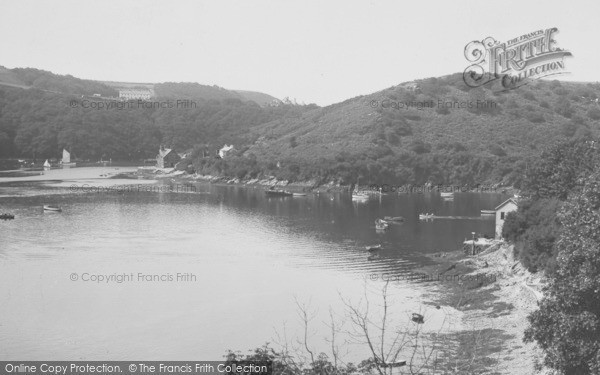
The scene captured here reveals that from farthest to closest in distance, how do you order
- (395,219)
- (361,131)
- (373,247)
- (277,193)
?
(361,131), (277,193), (395,219), (373,247)

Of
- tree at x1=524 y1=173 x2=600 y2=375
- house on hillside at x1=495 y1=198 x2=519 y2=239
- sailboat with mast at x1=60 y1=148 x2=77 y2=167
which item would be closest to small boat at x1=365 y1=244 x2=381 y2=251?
house on hillside at x1=495 y1=198 x2=519 y2=239

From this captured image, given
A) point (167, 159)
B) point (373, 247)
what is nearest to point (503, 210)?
point (373, 247)

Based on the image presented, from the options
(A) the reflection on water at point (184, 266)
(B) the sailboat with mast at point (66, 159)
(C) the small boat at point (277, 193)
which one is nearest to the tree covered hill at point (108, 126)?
(B) the sailboat with mast at point (66, 159)

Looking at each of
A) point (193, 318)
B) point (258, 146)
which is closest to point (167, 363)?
point (193, 318)

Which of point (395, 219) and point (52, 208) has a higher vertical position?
point (52, 208)

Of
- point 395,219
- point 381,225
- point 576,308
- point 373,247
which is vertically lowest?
point 373,247

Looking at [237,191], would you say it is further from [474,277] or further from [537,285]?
[537,285]

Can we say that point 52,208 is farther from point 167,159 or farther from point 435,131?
point 435,131
